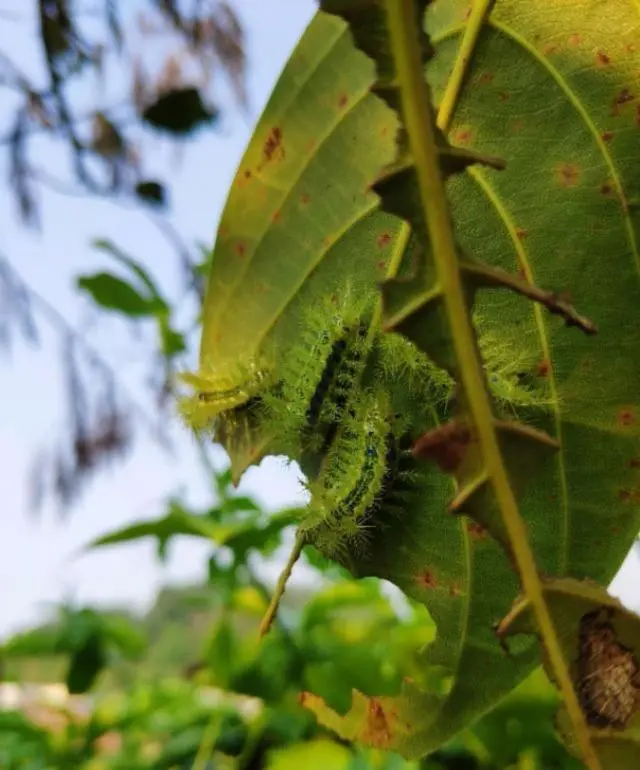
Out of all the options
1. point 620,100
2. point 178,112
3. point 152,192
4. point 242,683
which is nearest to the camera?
point 620,100

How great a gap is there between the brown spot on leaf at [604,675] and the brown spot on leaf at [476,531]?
4.1 inches

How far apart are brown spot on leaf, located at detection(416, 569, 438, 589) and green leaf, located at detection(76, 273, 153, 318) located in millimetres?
570

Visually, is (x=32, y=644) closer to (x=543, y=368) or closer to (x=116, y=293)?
(x=116, y=293)

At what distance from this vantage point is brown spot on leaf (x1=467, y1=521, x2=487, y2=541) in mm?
494

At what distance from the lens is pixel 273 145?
1.79 ft

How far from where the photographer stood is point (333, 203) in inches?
20.7

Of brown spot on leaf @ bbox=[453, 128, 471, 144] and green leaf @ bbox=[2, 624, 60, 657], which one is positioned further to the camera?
green leaf @ bbox=[2, 624, 60, 657]

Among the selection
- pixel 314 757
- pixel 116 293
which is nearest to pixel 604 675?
pixel 314 757

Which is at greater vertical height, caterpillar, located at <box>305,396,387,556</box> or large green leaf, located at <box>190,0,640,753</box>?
large green leaf, located at <box>190,0,640,753</box>

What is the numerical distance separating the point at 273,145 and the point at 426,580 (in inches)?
11.1

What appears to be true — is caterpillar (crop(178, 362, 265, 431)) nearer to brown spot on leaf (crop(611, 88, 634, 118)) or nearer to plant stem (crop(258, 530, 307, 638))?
plant stem (crop(258, 530, 307, 638))

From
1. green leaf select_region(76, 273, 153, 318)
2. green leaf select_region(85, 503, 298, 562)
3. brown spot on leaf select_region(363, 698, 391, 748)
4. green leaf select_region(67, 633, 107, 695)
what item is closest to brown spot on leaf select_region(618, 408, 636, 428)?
brown spot on leaf select_region(363, 698, 391, 748)

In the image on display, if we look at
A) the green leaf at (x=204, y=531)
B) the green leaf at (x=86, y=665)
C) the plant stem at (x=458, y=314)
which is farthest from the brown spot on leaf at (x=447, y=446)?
the green leaf at (x=86, y=665)

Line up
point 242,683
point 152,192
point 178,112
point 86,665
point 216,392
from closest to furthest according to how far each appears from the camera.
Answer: point 216,392 → point 242,683 → point 86,665 → point 178,112 → point 152,192
